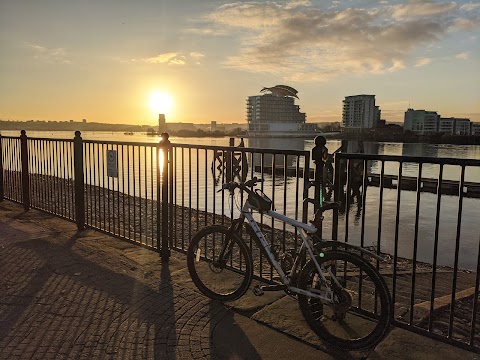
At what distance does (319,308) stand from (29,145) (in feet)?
26.0

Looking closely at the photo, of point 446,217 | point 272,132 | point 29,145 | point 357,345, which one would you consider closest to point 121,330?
point 357,345

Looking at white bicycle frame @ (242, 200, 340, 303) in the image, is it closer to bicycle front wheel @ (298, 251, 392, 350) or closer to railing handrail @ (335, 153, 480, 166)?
bicycle front wheel @ (298, 251, 392, 350)

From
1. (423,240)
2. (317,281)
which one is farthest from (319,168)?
(423,240)

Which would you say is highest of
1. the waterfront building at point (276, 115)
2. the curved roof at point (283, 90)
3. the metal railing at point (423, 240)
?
the curved roof at point (283, 90)

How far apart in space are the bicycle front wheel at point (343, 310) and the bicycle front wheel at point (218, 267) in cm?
83

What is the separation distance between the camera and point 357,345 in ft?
10.9

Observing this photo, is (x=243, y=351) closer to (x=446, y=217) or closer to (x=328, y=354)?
(x=328, y=354)

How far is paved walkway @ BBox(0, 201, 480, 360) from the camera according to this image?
10.8ft

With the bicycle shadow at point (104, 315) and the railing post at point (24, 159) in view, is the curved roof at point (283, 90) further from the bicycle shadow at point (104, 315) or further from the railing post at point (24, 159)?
the bicycle shadow at point (104, 315)

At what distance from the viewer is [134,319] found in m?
3.85

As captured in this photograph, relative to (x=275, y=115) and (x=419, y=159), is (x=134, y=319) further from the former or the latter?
(x=275, y=115)

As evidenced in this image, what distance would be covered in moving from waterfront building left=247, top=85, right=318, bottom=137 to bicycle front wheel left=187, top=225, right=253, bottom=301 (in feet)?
585

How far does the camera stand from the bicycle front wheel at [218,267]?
4320 millimetres

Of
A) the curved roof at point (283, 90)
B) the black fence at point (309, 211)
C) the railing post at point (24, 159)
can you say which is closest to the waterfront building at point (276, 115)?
the curved roof at point (283, 90)
